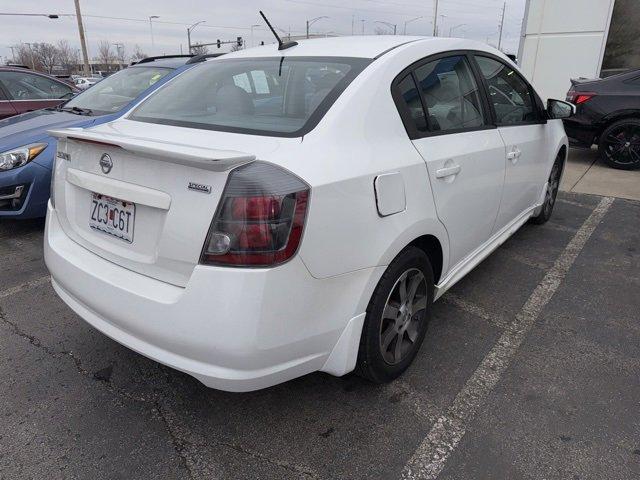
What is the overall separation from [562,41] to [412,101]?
1052 cm

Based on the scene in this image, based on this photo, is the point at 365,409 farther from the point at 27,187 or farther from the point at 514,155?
the point at 27,187

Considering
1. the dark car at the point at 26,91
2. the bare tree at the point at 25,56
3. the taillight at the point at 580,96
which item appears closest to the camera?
the dark car at the point at 26,91

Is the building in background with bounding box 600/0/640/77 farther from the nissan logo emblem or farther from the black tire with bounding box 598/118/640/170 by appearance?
the nissan logo emblem

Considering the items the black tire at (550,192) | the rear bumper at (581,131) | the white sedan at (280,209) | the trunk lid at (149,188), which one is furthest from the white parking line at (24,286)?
the rear bumper at (581,131)

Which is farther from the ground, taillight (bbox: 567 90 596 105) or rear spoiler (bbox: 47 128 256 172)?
rear spoiler (bbox: 47 128 256 172)

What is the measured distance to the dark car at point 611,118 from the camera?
711 cm

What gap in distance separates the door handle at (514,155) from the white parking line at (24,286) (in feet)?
11.2

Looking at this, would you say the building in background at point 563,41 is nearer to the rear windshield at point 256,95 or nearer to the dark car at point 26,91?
the dark car at point 26,91

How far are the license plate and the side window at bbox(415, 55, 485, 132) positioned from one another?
1.47 meters

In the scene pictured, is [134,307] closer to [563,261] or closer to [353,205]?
[353,205]

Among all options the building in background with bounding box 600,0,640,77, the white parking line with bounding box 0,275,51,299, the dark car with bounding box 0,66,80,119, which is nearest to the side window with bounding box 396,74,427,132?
the white parking line with bounding box 0,275,51,299

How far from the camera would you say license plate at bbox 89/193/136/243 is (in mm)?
1941

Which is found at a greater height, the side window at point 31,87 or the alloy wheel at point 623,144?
the side window at point 31,87

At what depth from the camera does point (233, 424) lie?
2.20 m
